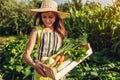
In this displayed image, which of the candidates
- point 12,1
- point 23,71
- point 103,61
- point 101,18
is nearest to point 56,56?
point 23,71

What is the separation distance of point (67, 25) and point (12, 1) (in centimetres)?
2240

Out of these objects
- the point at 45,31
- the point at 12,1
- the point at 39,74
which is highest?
the point at 45,31

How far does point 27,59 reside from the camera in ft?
12.5

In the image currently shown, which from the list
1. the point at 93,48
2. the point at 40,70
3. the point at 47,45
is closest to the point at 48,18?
the point at 47,45

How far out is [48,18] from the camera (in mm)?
4023

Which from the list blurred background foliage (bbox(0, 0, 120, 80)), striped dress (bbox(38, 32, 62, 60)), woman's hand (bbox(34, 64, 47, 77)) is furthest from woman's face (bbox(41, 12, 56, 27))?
blurred background foliage (bbox(0, 0, 120, 80))

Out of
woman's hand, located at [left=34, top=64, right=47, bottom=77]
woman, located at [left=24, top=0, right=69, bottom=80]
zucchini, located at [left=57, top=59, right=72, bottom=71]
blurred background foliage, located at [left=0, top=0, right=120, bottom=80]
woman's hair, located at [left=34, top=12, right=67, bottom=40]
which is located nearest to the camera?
woman's hand, located at [left=34, top=64, right=47, bottom=77]

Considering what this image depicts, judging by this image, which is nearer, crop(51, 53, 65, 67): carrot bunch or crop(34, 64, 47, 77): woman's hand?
crop(34, 64, 47, 77): woman's hand

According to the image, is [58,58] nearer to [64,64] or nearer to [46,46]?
[64,64]

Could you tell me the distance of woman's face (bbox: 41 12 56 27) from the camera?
4012 millimetres

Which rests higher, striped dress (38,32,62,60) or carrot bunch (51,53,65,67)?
striped dress (38,32,62,60)

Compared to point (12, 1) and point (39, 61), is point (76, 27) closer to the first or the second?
point (39, 61)

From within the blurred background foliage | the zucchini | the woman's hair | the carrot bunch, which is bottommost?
the blurred background foliage

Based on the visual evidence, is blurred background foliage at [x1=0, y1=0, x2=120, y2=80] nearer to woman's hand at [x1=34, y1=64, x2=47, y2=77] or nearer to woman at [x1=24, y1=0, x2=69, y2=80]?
woman at [x1=24, y1=0, x2=69, y2=80]
